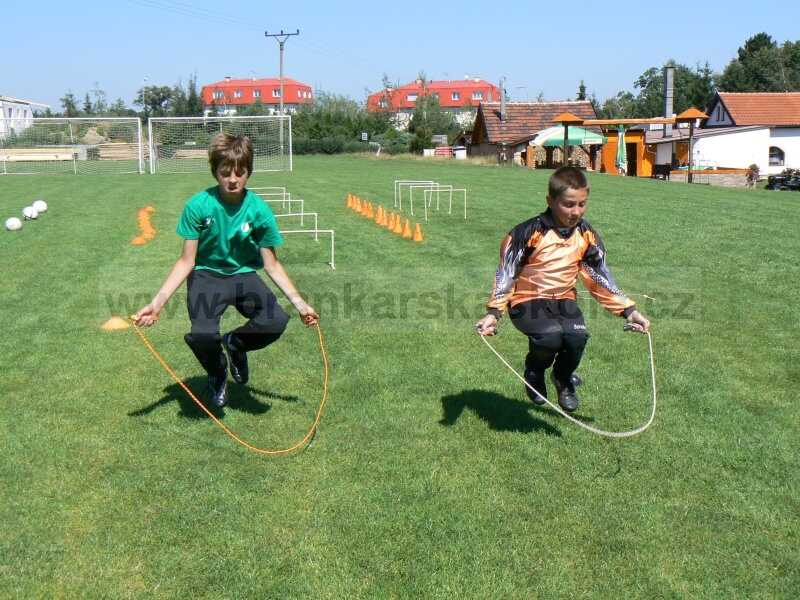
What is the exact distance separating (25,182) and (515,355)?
29074mm

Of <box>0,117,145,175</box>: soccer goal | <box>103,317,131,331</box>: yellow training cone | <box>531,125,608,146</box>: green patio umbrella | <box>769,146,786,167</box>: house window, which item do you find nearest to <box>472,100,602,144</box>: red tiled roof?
<box>531,125,608,146</box>: green patio umbrella

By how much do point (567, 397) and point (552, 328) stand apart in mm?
570

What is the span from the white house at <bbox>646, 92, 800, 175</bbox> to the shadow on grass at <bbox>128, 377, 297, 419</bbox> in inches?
1747

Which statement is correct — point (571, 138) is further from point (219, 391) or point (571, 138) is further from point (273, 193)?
point (219, 391)

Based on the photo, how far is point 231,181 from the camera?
5016mm

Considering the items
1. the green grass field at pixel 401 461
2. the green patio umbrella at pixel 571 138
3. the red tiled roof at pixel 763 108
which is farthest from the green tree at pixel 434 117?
the green grass field at pixel 401 461

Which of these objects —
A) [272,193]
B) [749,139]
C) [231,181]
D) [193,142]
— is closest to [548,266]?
[231,181]

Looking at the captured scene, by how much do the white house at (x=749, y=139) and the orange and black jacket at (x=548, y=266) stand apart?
44.0m

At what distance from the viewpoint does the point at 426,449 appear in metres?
4.99

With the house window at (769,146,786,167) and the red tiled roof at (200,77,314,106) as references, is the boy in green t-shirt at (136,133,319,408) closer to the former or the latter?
the house window at (769,146,786,167)

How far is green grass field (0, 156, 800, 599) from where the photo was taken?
12.0 ft

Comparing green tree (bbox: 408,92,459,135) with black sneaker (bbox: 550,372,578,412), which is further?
green tree (bbox: 408,92,459,135)

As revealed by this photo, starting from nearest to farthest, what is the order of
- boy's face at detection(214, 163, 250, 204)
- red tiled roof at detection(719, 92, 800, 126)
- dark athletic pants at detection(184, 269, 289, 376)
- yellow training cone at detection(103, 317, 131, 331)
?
1. boy's face at detection(214, 163, 250, 204)
2. dark athletic pants at detection(184, 269, 289, 376)
3. yellow training cone at detection(103, 317, 131, 331)
4. red tiled roof at detection(719, 92, 800, 126)

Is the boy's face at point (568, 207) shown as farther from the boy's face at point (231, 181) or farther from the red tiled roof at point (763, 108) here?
the red tiled roof at point (763, 108)
